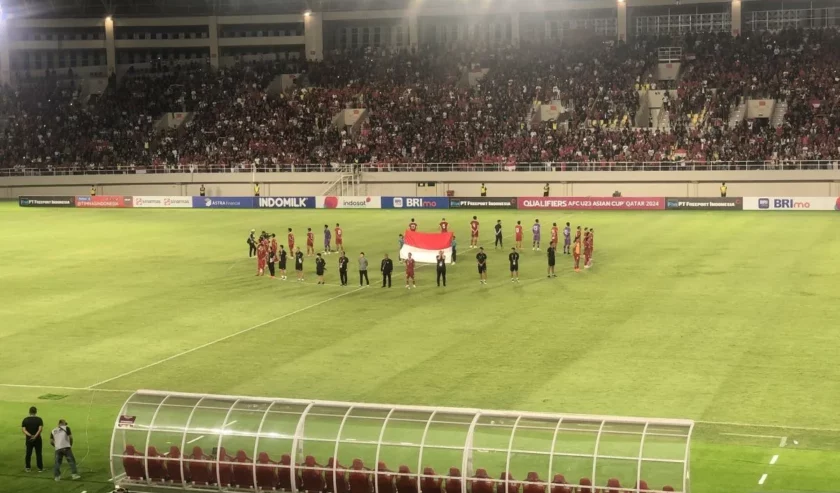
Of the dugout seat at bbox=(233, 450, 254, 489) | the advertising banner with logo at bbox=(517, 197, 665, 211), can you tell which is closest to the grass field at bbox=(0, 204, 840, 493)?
the dugout seat at bbox=(233, 450, 254, 489)

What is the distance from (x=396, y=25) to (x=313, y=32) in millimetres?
7501

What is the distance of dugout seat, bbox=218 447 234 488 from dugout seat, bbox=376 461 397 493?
8.14 ft

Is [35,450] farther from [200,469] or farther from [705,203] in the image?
[705,203]

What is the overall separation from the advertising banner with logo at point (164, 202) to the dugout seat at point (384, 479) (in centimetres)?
6523

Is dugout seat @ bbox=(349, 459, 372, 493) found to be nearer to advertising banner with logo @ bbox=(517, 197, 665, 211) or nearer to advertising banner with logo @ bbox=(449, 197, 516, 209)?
advertising banner with logo @ bbox=(517, 197, 665, 211)

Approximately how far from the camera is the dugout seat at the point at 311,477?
56.1 feet

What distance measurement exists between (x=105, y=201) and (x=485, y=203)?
28048mm

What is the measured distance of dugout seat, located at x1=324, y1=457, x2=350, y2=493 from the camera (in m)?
16.8

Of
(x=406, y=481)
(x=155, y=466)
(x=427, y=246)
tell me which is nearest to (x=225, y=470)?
(x=155, y=466)

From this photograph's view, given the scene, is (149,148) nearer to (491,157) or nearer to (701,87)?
(491,157)

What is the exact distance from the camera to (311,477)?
679 inches

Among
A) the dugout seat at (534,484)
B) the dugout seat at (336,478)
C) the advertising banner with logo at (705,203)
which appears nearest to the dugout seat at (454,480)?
the dugout seat at (534,484)

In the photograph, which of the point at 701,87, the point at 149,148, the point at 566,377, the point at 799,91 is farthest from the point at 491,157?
the point at 566,377

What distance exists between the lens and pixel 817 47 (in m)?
83.1
